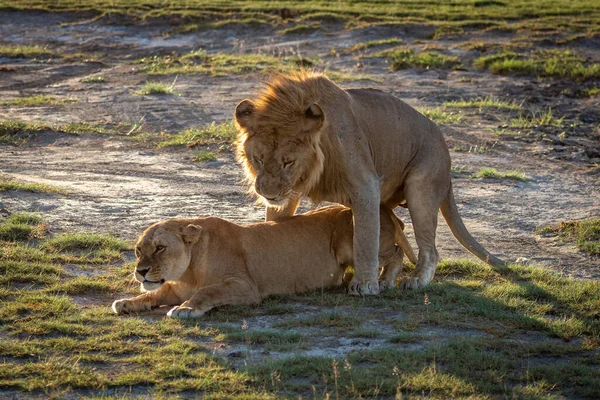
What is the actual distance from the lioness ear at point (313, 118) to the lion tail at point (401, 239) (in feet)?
3.90

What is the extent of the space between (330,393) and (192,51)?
14286 millimetres

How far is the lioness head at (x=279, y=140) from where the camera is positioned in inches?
223

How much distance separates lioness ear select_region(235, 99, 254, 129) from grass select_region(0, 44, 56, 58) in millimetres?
12366

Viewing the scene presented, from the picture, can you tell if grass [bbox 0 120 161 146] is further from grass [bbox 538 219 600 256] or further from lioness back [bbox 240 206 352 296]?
lioness back [bbox 240 206 352 296]

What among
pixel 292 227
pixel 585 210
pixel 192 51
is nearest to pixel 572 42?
pixel 192 51

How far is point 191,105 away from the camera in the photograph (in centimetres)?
1291

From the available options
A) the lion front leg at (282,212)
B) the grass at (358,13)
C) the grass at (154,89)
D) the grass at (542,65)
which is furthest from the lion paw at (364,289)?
the grass at (358,13)

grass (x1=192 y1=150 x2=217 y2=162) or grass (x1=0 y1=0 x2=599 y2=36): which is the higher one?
grass (x1=0 y1=0 x2=599 y2=36)

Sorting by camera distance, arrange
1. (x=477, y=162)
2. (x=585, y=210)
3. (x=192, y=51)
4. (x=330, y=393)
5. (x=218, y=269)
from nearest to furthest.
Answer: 1. (x=330, y=393)
2. (x=218, y=269)
3. (x=585, y=210)
4. (x=477, y=162)
5. (x=192, y=51)

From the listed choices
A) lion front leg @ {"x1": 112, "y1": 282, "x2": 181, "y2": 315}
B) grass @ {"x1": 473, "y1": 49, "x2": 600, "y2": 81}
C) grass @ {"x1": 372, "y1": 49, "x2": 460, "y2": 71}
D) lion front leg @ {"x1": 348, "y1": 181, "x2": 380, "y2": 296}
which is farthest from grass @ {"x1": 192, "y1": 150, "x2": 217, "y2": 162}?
grass @ {"x1": 473, "y1": 49, "x2": 600, "y2": 81}

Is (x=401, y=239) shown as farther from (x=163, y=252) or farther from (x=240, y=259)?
(x=163, y=252)

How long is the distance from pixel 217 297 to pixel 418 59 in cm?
1138

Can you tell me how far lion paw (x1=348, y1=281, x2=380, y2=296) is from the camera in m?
6.00

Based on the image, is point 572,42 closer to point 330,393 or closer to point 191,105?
point 191,105
